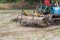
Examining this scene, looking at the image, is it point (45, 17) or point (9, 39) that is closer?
point (9, 39)

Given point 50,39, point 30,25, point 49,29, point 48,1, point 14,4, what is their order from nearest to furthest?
point 50,39
point 49,29
point 30,25
point 48,1
point 14,4

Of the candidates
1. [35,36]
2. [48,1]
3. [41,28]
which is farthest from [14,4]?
[35,36]

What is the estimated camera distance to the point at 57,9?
12914 millimetres

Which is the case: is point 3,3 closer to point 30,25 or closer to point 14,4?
point 14,4

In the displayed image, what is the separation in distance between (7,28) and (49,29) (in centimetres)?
232

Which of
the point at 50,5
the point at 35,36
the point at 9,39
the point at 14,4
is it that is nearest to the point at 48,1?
the point at 50,5

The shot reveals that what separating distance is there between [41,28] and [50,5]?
2184 mm

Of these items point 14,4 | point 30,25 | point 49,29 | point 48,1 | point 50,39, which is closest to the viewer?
point 50,39

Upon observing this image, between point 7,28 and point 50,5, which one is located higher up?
point 50,5

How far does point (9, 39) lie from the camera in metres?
9.44

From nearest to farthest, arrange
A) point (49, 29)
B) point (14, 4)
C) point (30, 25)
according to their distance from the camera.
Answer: point (49, 29), point (30, 25), point (14, 4)

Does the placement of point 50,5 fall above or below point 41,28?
above

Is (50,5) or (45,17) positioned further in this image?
(50,5)

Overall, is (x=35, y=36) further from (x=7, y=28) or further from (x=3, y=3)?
(x=3, y=3)
